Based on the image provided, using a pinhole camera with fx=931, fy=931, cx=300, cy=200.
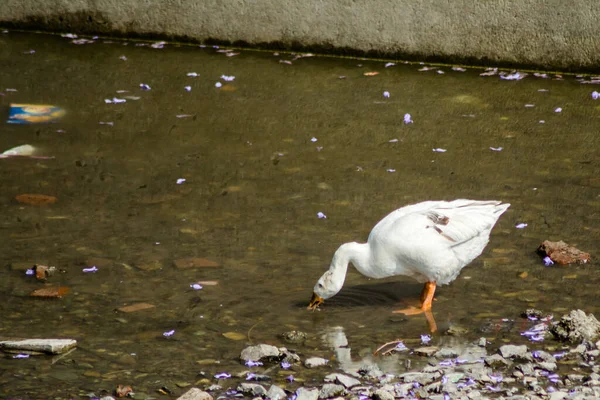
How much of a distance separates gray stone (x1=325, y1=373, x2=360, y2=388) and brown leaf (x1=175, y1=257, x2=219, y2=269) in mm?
1475

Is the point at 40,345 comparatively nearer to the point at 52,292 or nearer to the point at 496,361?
the point at 52,292

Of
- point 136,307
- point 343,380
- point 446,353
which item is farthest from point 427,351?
point 136,307

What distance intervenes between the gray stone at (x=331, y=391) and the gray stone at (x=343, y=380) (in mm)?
47

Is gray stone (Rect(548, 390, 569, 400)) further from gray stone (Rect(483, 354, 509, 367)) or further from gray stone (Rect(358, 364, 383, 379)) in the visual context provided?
gray stone (Rect(358, 364, 383, 379))

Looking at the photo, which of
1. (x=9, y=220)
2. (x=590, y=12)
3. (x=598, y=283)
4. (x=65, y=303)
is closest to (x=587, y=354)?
(x=598, y=283)

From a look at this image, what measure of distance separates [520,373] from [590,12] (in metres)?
5.44

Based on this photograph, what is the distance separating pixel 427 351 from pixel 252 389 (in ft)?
2.84

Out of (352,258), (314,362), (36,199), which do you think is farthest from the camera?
(36,199)

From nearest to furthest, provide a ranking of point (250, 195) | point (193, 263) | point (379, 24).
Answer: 1. point (193, 263)
2. point (250, 195)
3. point (379, 24)

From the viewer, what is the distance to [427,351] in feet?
14.0

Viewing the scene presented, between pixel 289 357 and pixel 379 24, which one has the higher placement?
pixel 379 24

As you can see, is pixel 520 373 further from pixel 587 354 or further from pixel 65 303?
pixel 65 303

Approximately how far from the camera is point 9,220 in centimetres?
588

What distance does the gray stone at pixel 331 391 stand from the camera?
12.6 feet
